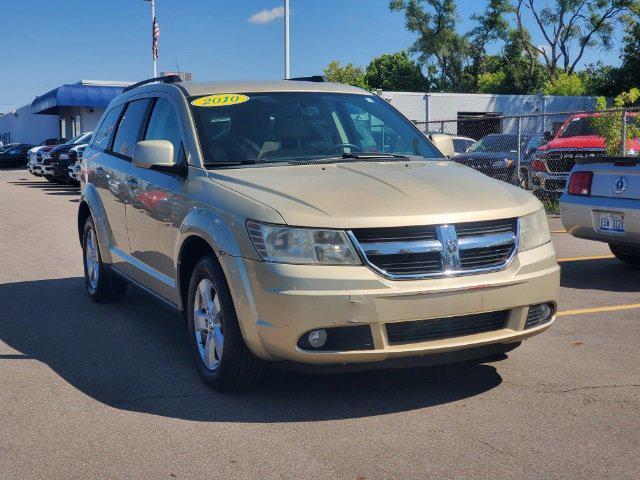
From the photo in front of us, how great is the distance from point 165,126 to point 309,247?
2.15 m

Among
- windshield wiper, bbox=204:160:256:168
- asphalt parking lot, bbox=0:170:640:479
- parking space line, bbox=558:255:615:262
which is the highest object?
windshield wiper, bbox=204:160:256:168

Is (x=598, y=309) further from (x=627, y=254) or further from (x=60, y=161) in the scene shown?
(x=60, y=161)

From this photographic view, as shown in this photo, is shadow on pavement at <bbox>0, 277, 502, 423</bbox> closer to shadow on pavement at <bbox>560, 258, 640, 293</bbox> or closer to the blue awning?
shadow on pavement at <bbox>560, 258, 640, 293</bbox>

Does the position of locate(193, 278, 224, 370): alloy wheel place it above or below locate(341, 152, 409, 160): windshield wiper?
below

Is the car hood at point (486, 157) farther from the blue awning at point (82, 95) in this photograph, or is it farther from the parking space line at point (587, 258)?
the blue awning at point (82, 95)

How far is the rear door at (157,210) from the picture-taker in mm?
5336

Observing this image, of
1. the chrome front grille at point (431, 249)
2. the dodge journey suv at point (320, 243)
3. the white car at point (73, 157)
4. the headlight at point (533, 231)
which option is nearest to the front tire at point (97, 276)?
the dodge journey suv at point (320, 243)

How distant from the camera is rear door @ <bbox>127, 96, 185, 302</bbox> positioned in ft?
17.5

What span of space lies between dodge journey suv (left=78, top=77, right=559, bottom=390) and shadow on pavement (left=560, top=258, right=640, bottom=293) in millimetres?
3014

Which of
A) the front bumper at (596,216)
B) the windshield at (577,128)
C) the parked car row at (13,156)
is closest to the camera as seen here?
the front bumper at (596,216)

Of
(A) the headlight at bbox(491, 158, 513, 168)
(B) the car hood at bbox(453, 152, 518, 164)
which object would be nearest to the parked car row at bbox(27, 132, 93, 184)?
(B) the car hood at bbox(453, 152, 518, 164)

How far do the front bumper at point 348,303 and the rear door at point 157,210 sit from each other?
3.27ft

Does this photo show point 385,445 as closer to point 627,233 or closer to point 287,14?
point 627,233

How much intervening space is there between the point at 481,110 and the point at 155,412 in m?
42.4
